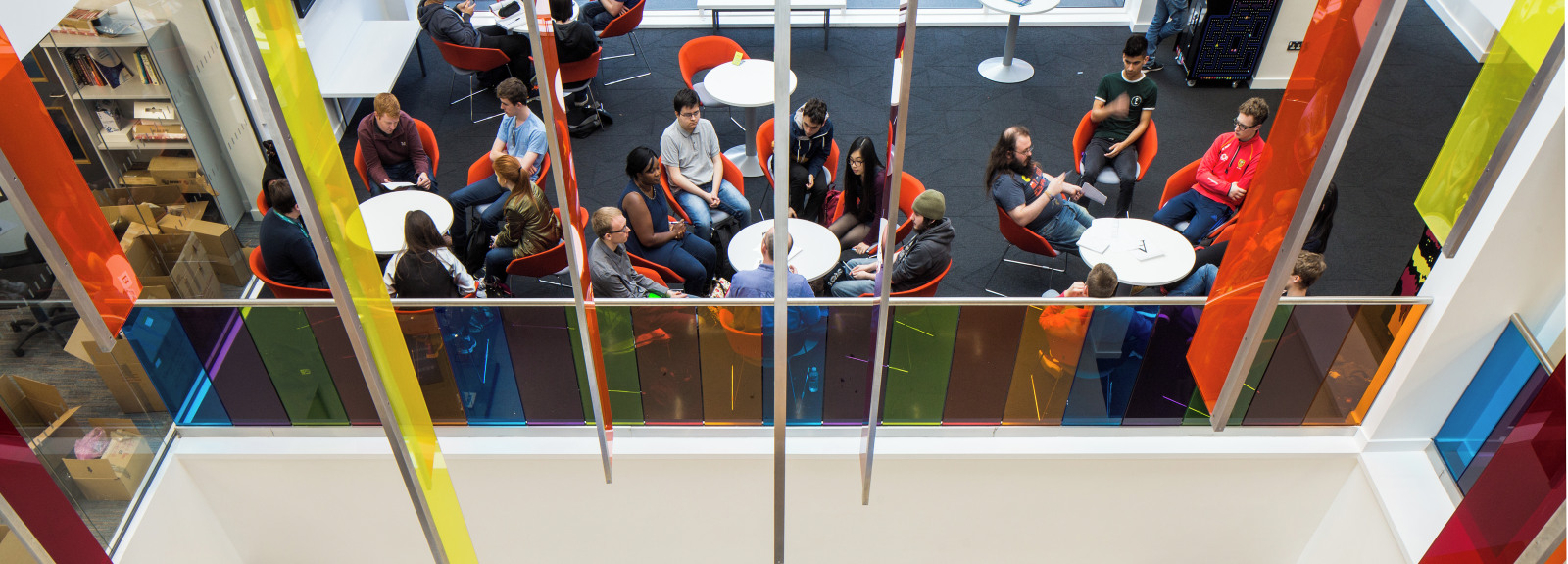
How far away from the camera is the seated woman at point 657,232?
539cm

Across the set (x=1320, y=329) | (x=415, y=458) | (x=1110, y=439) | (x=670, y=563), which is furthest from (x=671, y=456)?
(x=1320, y=329)

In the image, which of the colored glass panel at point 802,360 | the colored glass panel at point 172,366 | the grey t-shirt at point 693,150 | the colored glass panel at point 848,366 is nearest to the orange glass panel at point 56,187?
Answer: the colored glass panel at point 172,366

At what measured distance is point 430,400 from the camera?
4.59 meters

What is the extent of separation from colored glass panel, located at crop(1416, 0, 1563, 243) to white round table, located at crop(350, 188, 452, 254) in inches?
188

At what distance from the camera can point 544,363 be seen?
4.46 metres

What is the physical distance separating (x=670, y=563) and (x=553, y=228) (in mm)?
1965

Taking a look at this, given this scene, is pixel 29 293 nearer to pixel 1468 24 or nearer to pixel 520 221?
pixel 520 221

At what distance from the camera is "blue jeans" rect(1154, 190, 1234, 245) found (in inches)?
226

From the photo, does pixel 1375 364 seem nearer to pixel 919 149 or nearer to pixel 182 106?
pixel 919 149

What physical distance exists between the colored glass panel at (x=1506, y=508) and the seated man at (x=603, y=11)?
6.97 m

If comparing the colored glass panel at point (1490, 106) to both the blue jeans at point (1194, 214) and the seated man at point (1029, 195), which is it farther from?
the seated man at point (1029, 195)

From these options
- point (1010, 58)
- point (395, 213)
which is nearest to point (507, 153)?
point (395, 213)

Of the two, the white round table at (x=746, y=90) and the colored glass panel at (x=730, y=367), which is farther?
the white round table at (x=746, y=90)

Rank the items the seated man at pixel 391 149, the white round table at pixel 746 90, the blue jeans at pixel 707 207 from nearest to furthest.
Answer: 1. the seated man at pixel 391 149
2. the blue jeans at pixel 707 207
3. the white round table at pixel 746 90
